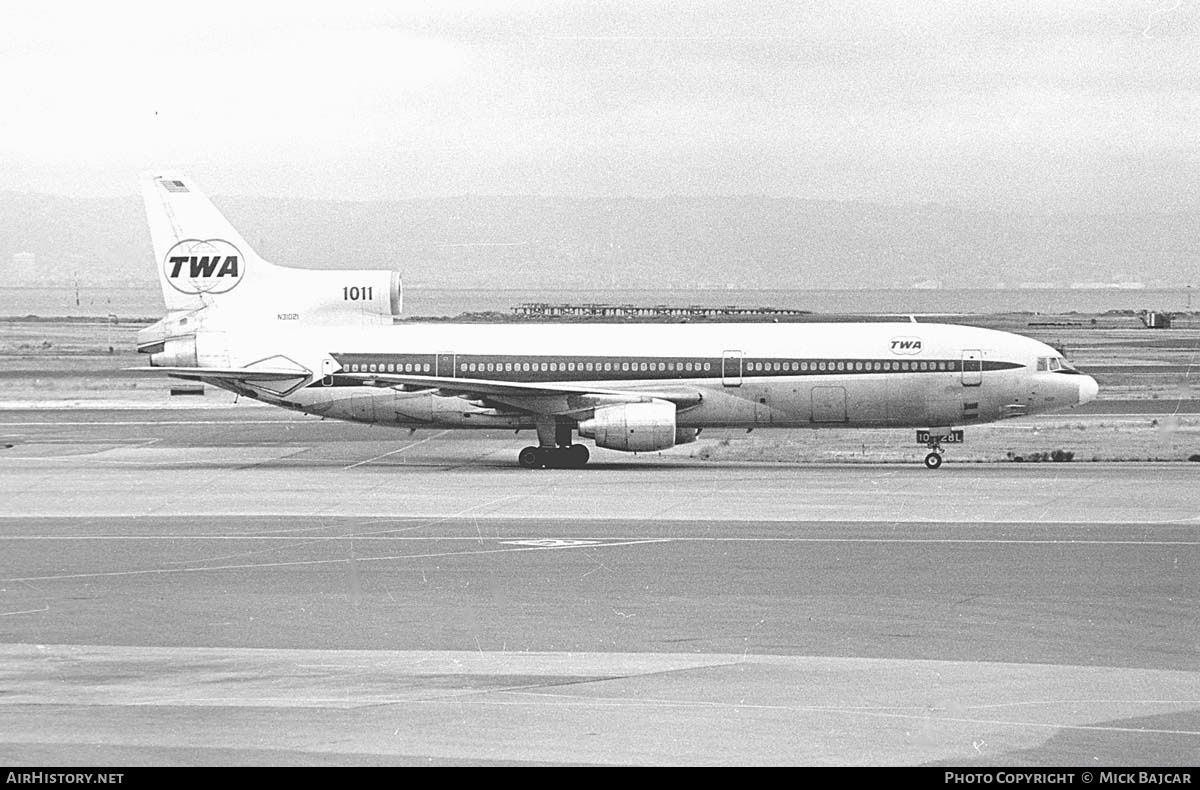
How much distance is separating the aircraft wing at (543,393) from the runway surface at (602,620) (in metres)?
3.80

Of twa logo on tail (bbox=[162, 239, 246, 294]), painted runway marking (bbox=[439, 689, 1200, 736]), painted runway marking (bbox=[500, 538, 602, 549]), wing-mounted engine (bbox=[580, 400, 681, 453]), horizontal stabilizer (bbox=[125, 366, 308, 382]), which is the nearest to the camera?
painted runway marking (bbox=[439, 689, 1200, 736])

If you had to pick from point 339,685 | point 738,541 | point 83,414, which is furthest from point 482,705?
point 83,414

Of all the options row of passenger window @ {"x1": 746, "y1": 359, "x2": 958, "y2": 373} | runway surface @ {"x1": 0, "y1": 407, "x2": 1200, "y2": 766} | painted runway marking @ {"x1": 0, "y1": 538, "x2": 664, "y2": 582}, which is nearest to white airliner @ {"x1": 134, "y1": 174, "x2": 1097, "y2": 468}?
row of passenger window @ {"x1": 746, "y1": 359, "x2": 958, "y2": 373}

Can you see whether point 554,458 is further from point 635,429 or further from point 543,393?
point 635,429

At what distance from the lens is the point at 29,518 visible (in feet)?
93.1

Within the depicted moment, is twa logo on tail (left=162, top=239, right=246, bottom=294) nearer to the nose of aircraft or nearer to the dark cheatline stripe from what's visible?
the dark cheatline stripe

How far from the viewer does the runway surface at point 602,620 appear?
Result: 13.2m

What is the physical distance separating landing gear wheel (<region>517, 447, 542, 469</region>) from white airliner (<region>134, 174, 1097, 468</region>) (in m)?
0.05

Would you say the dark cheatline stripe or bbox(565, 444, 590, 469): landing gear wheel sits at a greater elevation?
the dark cheatline stripe

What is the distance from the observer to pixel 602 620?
18750mm

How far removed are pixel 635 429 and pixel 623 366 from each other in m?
2.20

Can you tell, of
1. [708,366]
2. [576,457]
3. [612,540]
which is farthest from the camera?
[576,457]

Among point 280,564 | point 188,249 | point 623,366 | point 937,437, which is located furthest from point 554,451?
point 280,564

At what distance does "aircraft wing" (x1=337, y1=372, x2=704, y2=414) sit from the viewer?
126ft
